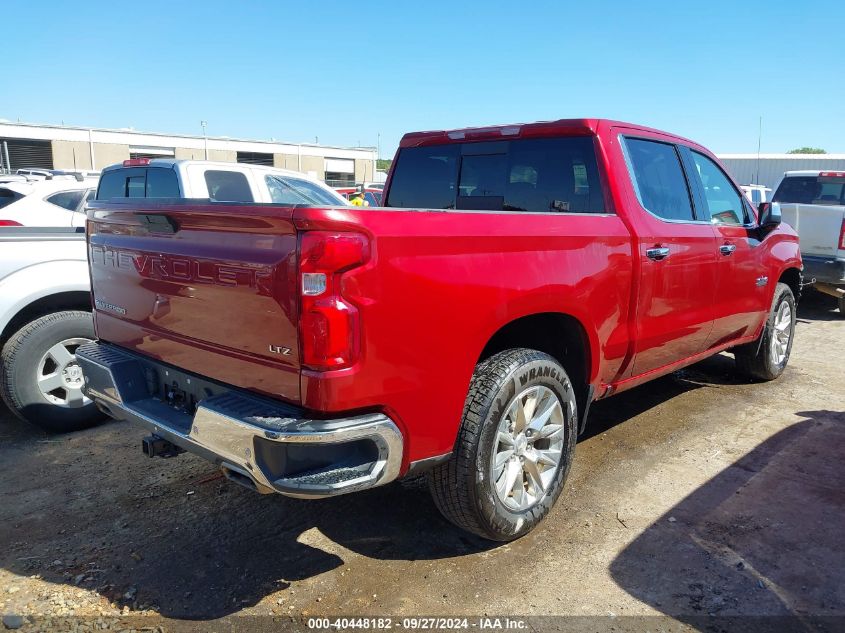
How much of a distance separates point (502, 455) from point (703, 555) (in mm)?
1079

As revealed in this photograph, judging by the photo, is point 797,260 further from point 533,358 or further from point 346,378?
point 346,378

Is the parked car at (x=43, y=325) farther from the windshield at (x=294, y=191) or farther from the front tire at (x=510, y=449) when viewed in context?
the windshield at (x=294, y=191)

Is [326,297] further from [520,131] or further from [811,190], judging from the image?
[811,190]

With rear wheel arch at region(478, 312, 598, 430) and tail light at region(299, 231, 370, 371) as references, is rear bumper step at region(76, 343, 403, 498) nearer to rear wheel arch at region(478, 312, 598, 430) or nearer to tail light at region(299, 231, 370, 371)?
tail light at region(299, 231, 370, 371)

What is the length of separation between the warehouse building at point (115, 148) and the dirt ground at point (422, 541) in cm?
3369

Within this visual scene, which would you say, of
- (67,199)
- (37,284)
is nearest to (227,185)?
(67,199)

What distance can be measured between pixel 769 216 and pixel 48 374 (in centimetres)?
533

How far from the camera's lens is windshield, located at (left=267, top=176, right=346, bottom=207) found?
811cm

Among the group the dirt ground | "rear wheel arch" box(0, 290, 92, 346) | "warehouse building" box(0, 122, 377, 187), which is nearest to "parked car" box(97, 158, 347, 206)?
"rear wheel arch" box(0, 290, 92, 346)

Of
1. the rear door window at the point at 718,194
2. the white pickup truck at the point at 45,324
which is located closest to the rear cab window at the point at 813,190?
the rear door window at the point at 718,194

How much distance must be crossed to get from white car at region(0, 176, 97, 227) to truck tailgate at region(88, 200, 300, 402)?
6.06 m

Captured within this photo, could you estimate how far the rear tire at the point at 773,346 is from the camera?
5.64 m

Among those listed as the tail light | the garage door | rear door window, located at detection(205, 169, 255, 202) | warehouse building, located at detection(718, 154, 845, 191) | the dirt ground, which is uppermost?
the garage door

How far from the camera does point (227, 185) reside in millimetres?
7578
